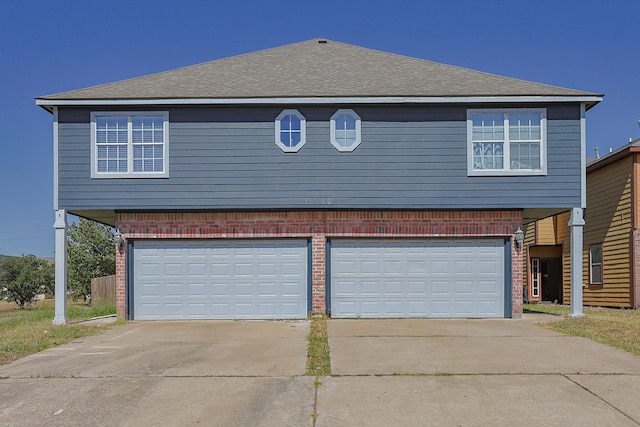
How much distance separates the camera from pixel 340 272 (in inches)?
550

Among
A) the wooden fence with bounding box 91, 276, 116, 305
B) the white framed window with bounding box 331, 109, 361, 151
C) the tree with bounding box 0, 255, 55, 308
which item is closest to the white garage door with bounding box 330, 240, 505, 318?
the white framed window with bounding box 331, 109, 361, 151

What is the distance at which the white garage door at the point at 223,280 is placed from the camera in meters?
13.9

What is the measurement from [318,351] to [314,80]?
7717 mm

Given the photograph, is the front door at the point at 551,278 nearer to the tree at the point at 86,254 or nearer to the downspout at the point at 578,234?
the downspout at the point at 578,234

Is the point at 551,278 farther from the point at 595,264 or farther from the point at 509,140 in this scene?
the point at 509,140

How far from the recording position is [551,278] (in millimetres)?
26516

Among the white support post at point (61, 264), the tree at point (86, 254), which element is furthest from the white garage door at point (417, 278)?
the tree at point (86, 254)

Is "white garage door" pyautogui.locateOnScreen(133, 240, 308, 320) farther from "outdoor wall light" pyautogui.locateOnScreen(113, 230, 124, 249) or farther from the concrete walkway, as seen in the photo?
the concrete walkway

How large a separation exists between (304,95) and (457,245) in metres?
5.01

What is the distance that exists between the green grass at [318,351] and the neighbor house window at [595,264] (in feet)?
39.2

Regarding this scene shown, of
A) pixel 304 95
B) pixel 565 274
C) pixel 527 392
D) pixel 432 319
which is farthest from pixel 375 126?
pixel 565 274

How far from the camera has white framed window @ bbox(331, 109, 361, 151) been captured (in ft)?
44.9

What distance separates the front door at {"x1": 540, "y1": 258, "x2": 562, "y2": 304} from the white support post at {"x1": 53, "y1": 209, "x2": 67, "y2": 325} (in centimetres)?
2025

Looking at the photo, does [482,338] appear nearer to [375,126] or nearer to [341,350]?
[341,350]
